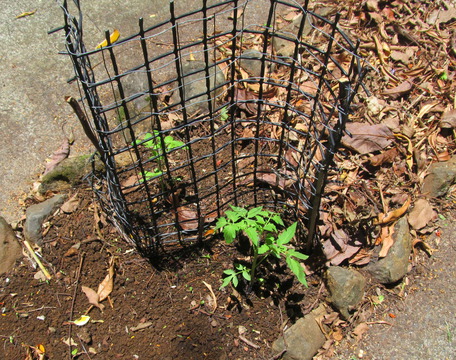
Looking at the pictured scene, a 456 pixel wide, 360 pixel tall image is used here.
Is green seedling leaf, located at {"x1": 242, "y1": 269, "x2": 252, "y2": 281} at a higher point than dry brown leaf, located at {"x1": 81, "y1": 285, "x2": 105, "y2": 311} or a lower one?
higher

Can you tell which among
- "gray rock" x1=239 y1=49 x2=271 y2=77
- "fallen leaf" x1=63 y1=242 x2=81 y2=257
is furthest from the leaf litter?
"fallen leaf" x1=63 y1=242 x2=81 y2=257

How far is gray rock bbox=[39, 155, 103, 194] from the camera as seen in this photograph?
3039 millimetres

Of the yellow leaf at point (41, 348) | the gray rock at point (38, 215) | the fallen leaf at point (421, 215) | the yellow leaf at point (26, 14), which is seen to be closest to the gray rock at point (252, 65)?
the fallen leaf at point (421, 215)

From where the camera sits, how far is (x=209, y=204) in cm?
296

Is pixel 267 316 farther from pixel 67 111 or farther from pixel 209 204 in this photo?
pixel 67 111

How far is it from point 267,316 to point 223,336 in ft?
0.93

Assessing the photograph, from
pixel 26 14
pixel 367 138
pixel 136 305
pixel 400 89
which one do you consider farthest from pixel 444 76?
pixel 26 14

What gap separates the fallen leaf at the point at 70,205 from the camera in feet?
9.61

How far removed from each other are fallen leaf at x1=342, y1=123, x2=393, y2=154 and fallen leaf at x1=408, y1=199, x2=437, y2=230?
0.49 metres

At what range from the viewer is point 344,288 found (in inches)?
104

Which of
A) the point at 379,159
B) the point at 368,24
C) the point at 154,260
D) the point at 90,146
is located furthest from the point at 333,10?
the point at 154,260

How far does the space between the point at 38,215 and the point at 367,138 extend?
2343mm

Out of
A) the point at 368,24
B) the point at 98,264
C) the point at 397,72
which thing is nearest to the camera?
the point at 98,264

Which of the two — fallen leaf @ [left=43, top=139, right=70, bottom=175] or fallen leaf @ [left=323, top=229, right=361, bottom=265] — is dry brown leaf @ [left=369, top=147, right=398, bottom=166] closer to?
fallen leaf @ [left=323, top=229, right=361, bottom=265]
